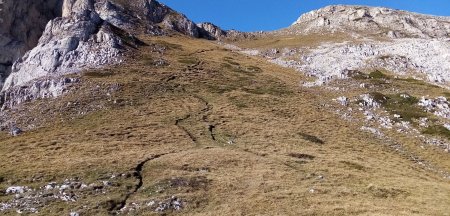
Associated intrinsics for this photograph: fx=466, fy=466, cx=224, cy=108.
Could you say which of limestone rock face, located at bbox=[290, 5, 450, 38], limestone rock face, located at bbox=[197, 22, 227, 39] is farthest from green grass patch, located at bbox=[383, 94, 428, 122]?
limestone rock face, located at bbox=[197, 22, 227, 39]

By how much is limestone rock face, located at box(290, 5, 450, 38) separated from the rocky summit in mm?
37659

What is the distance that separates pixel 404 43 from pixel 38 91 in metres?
85.7

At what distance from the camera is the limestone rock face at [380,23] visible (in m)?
158

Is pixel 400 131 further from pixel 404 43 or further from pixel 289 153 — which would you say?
pixel 404 43

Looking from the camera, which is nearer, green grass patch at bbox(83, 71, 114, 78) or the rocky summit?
the rocky summit

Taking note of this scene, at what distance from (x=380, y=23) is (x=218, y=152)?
139601 millimetres

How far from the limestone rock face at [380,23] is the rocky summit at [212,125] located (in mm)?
37659

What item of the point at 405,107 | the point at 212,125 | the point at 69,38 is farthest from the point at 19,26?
the point at 405,107

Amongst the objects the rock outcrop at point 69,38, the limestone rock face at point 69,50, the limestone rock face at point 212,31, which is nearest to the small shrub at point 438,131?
the rock outcrop at point 69,38

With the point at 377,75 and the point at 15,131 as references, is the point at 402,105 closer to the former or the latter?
the point at 377,75

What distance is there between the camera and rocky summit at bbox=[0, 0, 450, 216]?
3484 cm

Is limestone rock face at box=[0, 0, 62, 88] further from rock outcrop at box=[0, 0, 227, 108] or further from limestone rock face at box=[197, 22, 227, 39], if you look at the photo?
limestone rock face at box=[197, 22, 227, 39]

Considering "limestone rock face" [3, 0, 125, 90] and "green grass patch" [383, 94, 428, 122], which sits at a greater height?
"limestone rock face" [3, 0, 125, 90]

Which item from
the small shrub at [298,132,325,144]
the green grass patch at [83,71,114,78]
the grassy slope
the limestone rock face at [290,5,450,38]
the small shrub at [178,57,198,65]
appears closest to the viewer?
the grassy slope
